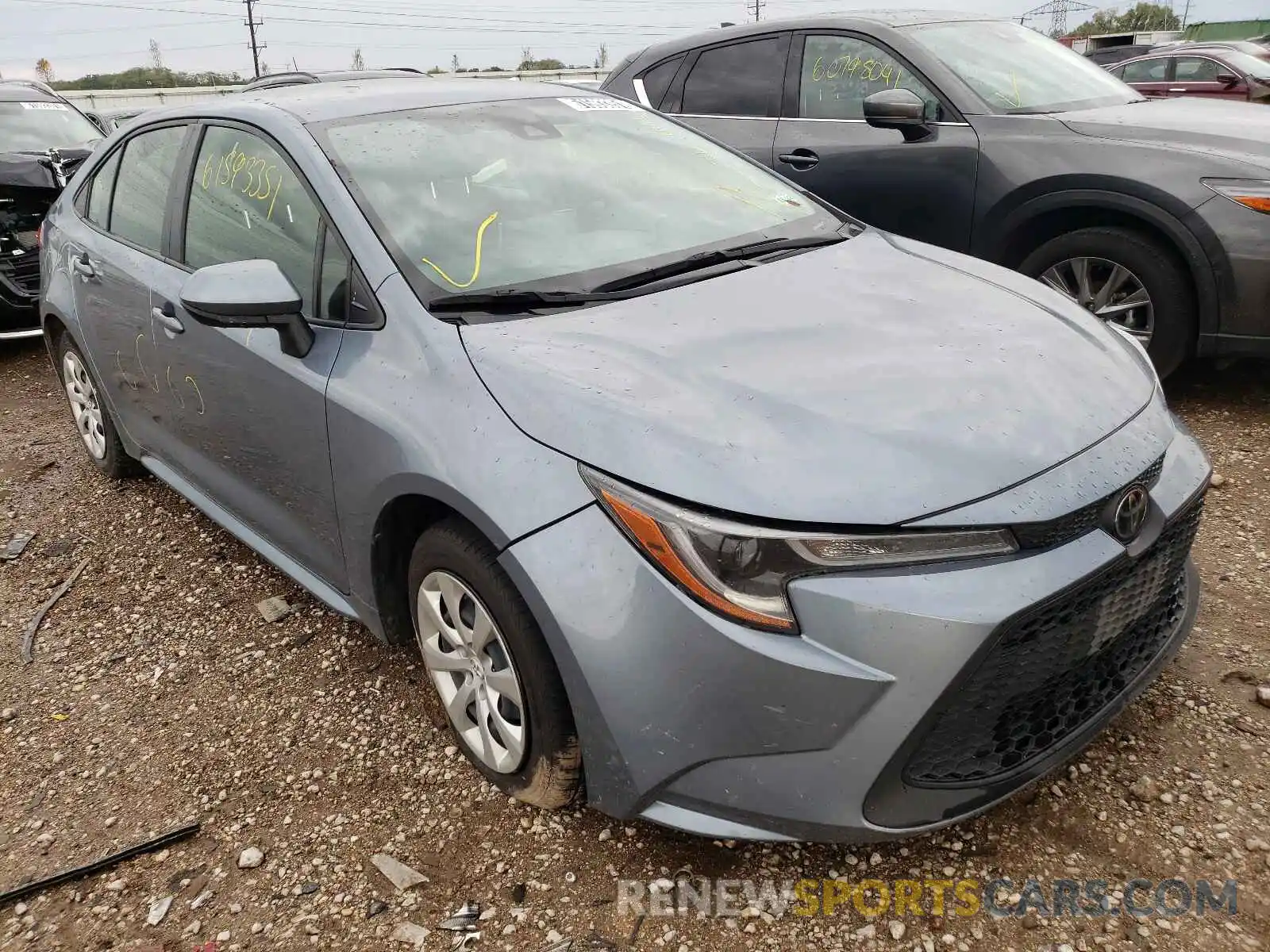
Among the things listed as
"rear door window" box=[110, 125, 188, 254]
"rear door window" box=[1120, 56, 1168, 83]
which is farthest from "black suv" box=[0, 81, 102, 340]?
"rear door window" box=[1120, 56, 1168, 83]

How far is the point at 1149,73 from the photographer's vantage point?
1452 cm

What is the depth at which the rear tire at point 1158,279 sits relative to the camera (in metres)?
4.00

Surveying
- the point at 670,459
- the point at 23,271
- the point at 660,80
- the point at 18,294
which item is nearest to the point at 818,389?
the point at 670,459

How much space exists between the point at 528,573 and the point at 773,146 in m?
3.85

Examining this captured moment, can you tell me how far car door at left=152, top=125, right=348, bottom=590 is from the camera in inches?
98.5

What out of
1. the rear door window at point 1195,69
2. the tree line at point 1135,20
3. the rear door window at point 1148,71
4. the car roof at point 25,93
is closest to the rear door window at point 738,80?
the car roof at point 25,93

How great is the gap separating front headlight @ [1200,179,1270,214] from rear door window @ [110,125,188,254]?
386 centimetres

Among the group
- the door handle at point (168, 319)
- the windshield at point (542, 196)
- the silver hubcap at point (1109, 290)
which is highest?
the windshield at point (542, 196)

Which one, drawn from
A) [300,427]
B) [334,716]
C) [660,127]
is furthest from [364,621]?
[660,127]

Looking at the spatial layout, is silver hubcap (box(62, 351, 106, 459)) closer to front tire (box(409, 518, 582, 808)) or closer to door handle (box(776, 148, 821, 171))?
front tire (box(409, 518, 582, 808))

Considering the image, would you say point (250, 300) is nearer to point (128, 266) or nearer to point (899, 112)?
point (128, 266)

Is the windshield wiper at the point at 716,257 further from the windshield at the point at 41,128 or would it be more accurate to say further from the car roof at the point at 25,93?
the car roof at the point at 25,93

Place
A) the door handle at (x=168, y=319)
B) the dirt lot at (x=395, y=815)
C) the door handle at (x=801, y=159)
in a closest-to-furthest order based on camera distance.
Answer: the dirt lot at (x=395, y=815), the door handle at (x=168, y=319), the door handle at (x=801, y=159)

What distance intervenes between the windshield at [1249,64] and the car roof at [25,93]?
13091mm
